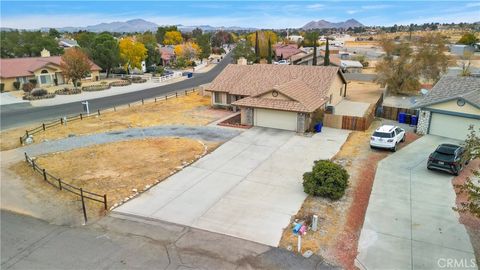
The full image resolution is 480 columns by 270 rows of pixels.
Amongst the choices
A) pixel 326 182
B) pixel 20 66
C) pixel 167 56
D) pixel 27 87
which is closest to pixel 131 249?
pixel 326 182

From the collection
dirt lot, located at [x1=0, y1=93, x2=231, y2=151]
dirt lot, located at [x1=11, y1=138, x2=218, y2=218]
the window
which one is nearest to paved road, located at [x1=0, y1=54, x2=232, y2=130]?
dirt lot, located at [x1=0, y1=93, x2=231, y2=151]

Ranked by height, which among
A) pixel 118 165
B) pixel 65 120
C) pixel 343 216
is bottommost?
pixel 343 216

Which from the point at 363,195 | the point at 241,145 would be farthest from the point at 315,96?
the point at 363,195

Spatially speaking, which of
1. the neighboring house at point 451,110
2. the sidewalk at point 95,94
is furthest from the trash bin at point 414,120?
the sidewalk at point 95,94

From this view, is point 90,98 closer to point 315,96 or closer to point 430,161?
point 315,96

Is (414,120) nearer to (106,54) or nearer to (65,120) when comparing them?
(65,120)

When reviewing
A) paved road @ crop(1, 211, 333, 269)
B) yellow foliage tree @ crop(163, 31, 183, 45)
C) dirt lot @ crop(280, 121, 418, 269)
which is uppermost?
yellow foliage tree @ crop(163, 31, 183, 45)

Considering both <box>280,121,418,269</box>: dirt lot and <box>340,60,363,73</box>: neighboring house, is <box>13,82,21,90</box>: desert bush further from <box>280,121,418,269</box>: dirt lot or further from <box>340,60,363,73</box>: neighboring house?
<box>340,60,363,73</box>: neighboring house
